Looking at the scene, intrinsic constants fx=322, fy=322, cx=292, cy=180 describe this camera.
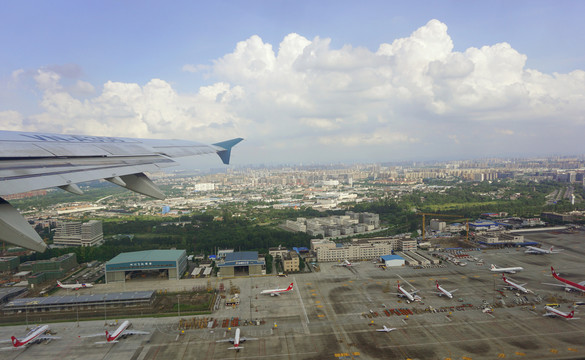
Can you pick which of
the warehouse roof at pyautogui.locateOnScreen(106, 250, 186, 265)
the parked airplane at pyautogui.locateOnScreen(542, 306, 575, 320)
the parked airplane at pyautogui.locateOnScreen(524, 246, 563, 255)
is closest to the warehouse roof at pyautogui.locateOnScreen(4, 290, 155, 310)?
the warehouse roof at pyautogui.locateOnScreen(106, 250, 186, 265)

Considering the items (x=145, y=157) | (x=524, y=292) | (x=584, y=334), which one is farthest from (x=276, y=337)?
(x=524, y=292)

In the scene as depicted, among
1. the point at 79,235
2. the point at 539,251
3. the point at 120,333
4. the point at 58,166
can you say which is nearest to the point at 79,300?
the point at 120,333

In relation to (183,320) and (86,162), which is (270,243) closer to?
(183,320)

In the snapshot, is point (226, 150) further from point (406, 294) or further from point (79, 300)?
point (79, 300)

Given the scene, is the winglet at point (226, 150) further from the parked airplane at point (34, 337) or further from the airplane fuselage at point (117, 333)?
the parked airplane at point (34, 337)

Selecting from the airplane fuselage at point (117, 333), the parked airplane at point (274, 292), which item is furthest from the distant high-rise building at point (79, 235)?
the parked airplane at point (274, 292)

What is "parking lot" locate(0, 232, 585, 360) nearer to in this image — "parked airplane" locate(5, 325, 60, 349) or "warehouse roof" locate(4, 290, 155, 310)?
"parked airplane" locate(5, 325, 60, 349)
